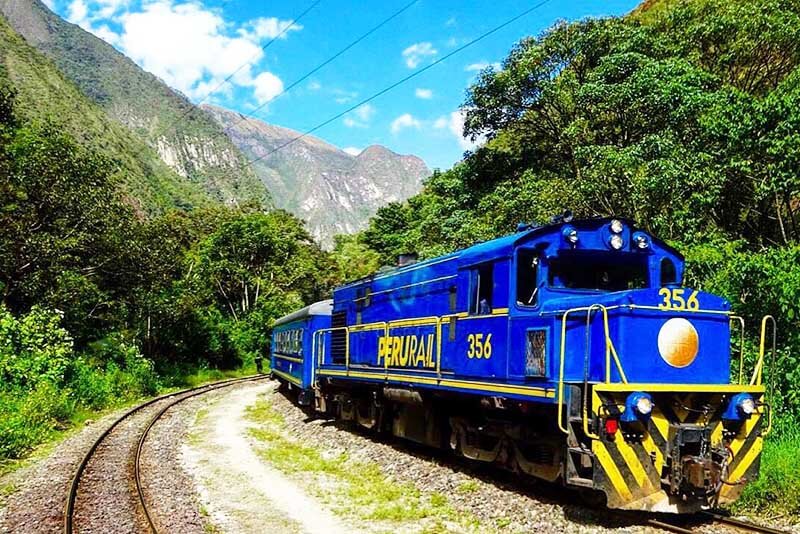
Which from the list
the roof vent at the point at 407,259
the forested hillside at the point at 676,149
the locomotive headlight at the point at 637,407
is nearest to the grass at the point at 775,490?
the forested hillside at the point at 676,149

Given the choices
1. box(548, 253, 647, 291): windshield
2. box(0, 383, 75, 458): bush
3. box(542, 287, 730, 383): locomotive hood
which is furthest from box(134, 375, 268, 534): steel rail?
box(548, 253, 647, 291): windshield

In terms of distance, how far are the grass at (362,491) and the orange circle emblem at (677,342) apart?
2.91 meters

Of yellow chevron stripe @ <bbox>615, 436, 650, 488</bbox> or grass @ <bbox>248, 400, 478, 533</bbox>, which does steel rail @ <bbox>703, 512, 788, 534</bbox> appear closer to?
yellow chevron stripe @ <bbox>615, 436, 650, 488</bbox>

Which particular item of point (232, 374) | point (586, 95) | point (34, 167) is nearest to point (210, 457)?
point (34, 167)

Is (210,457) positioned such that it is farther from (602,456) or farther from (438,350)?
(602,456)

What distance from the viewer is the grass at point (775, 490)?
7.16 metres

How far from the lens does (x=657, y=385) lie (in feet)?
22.2

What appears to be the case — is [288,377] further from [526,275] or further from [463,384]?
[526,275]

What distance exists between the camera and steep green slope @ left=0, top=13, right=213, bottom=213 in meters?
86.9

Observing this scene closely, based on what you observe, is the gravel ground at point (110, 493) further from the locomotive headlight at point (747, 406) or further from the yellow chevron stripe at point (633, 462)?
the locomotive headlight at point (747, 406)

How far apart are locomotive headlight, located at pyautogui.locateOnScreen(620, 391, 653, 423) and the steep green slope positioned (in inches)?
3180

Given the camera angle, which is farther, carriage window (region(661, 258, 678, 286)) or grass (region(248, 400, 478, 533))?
carriage window (region(661, 258, 678, 286))

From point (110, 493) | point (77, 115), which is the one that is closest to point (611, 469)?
point (110, 493)

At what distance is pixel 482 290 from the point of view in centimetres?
874
